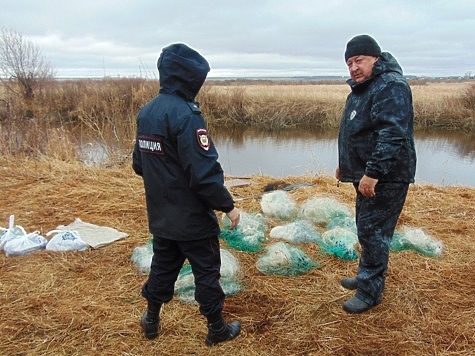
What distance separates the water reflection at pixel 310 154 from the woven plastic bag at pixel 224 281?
411 cm

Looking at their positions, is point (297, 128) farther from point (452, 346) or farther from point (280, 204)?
point (452, 346)

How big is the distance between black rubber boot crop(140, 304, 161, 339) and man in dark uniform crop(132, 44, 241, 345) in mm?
60

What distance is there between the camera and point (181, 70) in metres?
1.84

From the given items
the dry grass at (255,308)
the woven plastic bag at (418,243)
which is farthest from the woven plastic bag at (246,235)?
the woven plastic bag at (418,243)

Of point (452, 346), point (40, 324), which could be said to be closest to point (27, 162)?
point (40, 324)

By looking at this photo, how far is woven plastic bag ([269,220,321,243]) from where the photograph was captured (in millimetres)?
3477

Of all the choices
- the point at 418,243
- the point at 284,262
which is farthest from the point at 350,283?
the point at 418,243

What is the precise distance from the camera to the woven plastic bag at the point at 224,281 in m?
2.62

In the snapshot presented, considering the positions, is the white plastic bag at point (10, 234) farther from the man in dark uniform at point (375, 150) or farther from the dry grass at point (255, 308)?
the man in dark uniform at point (375, 150)

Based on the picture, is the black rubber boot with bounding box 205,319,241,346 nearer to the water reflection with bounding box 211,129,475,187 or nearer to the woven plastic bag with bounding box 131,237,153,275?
the woven plastic bag with bounding box 131,237,153,275

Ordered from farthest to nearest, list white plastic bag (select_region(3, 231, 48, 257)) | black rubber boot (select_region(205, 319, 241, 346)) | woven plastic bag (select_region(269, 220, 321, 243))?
1. woven plastic bag (select_region(269, 220, 321, 243))
2. white plastic bag (select_region(3, 231, 48, 257))
3. black rubber boot (select_region(205, 319, 241, 346))

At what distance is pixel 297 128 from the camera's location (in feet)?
56.0

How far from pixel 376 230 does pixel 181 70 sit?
150 centimetres

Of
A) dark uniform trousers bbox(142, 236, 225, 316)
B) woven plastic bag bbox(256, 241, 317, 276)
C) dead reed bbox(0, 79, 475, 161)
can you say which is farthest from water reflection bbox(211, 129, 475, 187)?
dark uniform trousers bbox(142, 236, 225, 316)
